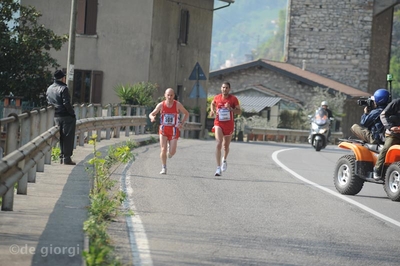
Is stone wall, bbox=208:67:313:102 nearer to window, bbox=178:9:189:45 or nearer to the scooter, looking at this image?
window, bbox=178:9:189:45

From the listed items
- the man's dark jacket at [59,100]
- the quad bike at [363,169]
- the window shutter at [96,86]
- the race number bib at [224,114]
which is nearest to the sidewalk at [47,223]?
the man's dark jacket at [59,100]

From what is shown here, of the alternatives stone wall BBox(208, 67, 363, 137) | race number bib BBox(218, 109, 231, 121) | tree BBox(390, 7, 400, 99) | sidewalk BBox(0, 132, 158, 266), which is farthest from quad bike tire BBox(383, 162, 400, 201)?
tree BBox(390, 7, 400, 99)

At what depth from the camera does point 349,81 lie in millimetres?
67000

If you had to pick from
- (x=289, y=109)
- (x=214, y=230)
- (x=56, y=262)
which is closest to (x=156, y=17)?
(x=289, y=109)

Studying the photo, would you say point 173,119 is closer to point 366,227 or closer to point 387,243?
point 366,227

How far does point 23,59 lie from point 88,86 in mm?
11368

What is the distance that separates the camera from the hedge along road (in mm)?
9500

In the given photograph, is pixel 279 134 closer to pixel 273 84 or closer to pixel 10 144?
pixel 273 84

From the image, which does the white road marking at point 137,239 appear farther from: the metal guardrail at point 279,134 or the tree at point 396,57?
the tree at point 396,57

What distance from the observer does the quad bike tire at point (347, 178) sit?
16.4 meters

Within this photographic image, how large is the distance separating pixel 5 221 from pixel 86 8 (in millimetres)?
31141

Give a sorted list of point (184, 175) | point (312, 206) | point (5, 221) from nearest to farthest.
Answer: point (5, 221) → point (312, 206) → point (184, 175)

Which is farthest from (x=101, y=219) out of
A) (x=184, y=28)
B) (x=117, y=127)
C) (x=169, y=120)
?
(x=184, y=28)

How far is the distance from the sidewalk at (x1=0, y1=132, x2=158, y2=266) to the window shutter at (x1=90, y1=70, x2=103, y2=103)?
25604 mm
